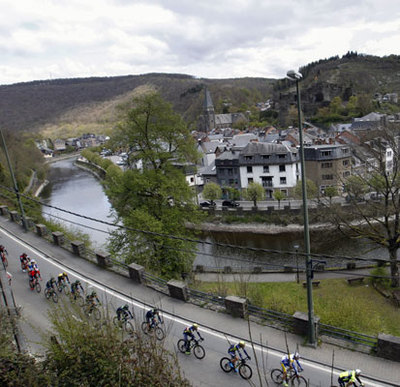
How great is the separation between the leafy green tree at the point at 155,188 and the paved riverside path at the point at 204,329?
3.33m

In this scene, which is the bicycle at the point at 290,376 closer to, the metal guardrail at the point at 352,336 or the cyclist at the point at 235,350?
the cyclist at the point at 235,350

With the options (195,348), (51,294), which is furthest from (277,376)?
(51,294)

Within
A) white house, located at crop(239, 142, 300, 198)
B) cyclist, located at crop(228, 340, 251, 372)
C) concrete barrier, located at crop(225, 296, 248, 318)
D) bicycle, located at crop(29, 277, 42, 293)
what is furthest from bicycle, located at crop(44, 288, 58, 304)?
white house, located at crop(239, 142, 300, 198)

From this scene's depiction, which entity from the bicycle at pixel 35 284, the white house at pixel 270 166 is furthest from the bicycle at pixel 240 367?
the white house at pixel 270 166

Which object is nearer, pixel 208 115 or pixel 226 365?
pixel 226 365

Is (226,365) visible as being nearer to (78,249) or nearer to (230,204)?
(78,249)

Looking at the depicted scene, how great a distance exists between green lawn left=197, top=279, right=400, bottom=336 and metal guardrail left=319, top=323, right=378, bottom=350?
55 centimetres

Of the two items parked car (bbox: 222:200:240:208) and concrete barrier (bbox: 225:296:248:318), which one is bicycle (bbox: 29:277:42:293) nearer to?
concrete barrier (bbox: 225:296:248:318)

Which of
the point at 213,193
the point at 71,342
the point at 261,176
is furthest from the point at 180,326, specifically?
the point at 261,176

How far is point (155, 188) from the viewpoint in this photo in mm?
18875

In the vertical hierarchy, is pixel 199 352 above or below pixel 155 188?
below

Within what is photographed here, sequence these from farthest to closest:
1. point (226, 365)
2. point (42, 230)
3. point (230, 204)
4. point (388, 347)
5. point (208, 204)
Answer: point (208, 204), point (230, 204), point (42, 230), point (226, 365), point (388, 347)

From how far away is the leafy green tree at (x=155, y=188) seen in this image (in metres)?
18.2

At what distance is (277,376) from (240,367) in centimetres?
87
